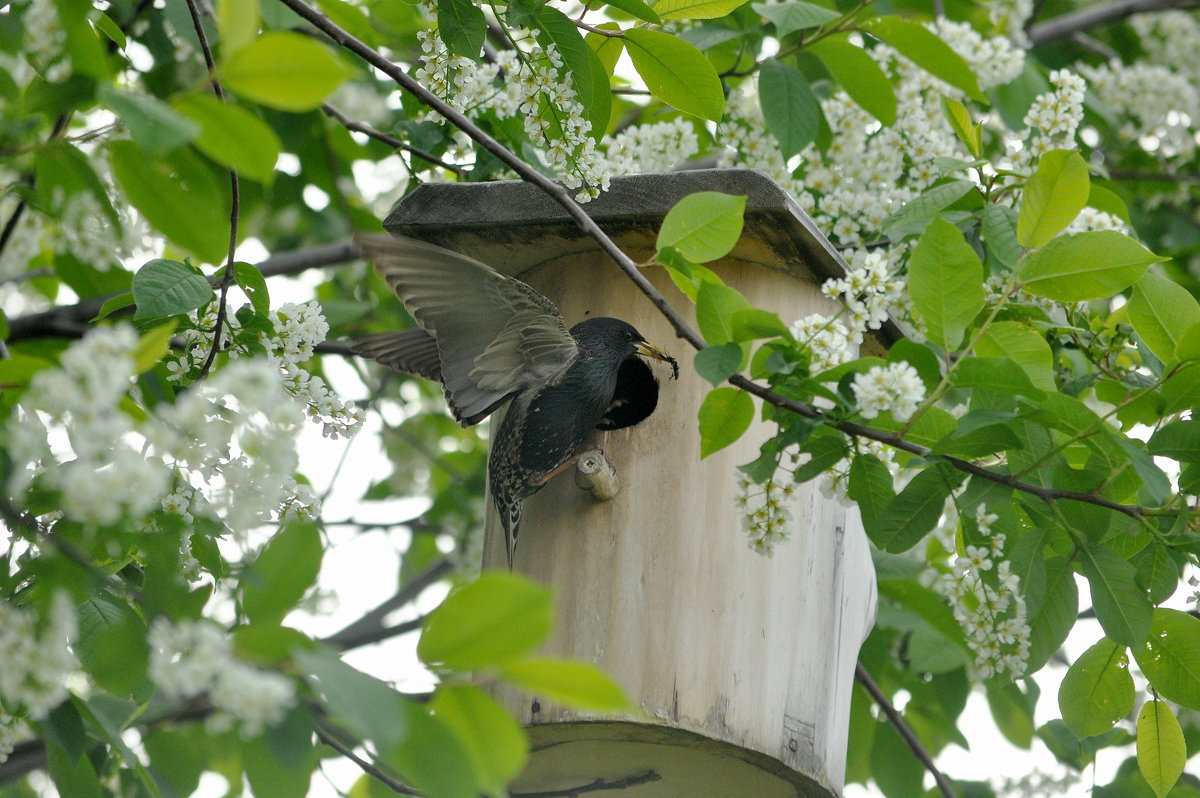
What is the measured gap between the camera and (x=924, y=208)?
2781 millimetres

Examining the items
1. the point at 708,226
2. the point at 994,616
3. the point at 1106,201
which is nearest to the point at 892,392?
the point at 708,226

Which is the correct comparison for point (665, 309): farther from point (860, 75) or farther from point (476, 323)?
point (860, 75)

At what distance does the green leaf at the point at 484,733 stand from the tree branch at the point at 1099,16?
394cm

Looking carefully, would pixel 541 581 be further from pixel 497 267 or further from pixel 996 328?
pixel 996 328

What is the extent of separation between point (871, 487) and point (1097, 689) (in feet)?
2.31

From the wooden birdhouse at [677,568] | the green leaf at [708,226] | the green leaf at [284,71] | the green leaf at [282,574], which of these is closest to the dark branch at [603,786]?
the wooden birdhouse at [677,568]

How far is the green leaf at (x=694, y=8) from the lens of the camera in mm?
2539

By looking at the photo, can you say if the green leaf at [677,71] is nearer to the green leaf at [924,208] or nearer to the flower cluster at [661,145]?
the green leaf at [924,208]

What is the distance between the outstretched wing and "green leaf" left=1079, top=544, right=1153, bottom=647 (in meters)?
1.10

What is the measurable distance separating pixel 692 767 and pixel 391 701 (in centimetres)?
157

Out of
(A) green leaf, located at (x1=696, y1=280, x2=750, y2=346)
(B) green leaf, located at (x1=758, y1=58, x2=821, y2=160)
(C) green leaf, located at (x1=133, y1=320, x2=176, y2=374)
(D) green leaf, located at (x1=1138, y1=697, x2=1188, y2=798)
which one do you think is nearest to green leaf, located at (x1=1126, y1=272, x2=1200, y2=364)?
(D) green leaf, located at (x1=1138, y1=697, x2=1188, y2=798)

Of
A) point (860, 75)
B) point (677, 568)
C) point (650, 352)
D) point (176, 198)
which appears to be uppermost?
point (860, 75)

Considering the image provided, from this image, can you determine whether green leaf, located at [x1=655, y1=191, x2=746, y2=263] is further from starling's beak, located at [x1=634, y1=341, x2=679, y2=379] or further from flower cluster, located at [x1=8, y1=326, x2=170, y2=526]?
flower cluster, located at [x1=8, y1=326, x2=170, y2=526]

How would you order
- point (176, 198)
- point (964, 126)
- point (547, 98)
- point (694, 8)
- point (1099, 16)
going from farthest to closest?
point (1099, 16) < point (964, 126) < point (694, 8) < point (547, 98) < point (176, 198)
